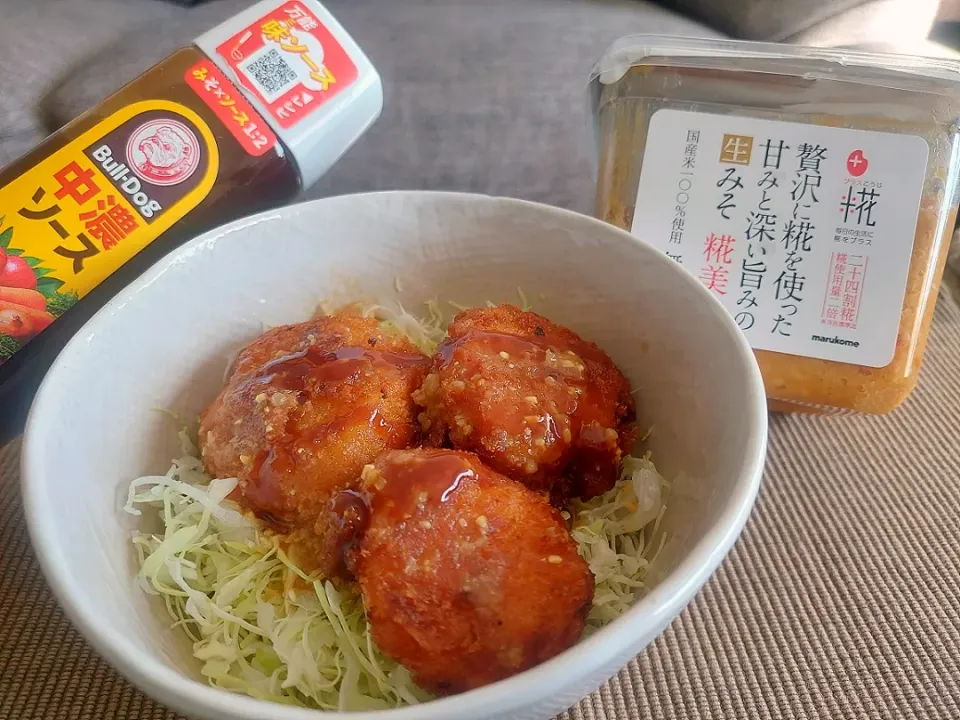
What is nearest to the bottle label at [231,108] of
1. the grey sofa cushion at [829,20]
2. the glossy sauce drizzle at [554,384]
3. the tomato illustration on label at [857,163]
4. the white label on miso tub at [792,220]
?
the glossy sauce drizzle at [554,384]

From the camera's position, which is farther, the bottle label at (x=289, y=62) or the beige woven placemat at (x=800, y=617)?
the bottle label at (x=289, y=62)

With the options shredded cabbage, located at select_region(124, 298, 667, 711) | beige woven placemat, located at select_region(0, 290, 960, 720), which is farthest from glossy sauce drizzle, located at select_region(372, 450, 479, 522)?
beige woven placemat, located at select_region(0, 290, 960, 720)

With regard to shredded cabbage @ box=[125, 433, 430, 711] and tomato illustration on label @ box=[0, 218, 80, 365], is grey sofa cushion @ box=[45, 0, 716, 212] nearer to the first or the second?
tomato illustration on label @ box=[0, 218, 80, 365]

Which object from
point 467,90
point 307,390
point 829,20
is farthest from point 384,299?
point 829,20

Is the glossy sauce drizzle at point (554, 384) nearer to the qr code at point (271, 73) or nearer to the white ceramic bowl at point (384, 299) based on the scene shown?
the white ceramic bowl at point (384, 299)

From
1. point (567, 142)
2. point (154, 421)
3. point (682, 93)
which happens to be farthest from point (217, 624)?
point (567, 142)

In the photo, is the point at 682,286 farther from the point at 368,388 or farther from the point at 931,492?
the point at 931,492

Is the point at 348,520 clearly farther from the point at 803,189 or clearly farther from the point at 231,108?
the point at 803,189
